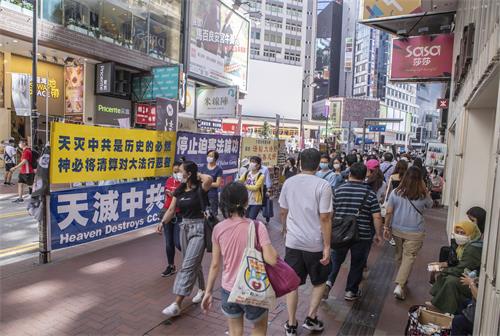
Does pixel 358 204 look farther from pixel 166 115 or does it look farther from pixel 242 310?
pixel 166 115

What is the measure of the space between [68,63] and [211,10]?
408 inches

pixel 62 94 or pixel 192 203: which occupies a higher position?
pixel 62 94

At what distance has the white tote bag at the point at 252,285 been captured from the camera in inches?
104

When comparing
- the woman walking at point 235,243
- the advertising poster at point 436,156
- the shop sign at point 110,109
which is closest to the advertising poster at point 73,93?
the shop sign at point 110,109

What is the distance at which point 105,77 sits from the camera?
58.7 feet

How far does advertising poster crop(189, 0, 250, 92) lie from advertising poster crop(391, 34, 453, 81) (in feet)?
43.7

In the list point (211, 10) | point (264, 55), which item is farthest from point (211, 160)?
point (264, 55)

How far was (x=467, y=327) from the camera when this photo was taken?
3.16m

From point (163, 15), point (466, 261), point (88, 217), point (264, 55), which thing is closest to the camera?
point (466, 261)

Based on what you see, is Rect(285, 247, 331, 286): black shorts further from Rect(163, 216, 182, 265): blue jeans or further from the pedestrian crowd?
Rect(163, 216, 182, 265): blue jeans

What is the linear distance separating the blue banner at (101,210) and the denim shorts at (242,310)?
3.72 meters

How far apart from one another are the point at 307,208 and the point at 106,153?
3928 millimetres

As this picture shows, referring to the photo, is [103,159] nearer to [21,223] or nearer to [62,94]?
[21,223]

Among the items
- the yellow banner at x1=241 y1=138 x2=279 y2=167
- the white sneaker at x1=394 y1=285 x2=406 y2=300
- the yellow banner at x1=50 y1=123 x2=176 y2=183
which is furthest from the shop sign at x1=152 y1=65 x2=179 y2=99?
the white sneaker at x1=394 y1=285 x2=406 y2=300
